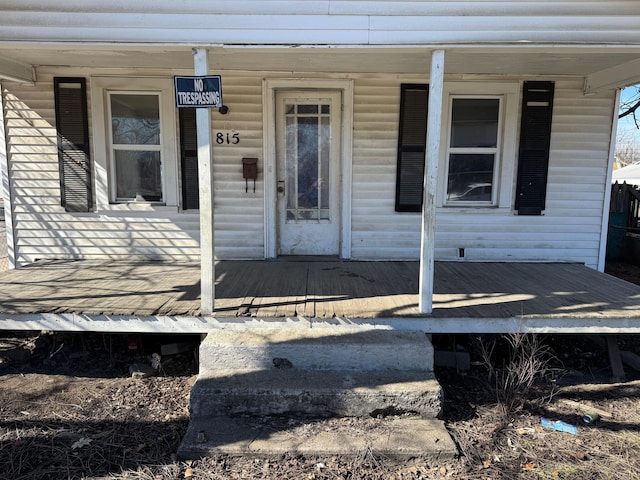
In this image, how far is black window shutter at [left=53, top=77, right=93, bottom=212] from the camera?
17.0 ft

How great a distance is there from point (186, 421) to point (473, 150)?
434 cm

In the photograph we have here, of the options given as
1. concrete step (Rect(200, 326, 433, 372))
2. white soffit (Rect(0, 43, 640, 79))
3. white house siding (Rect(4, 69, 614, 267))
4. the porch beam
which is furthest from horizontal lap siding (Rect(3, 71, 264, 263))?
the porch beam

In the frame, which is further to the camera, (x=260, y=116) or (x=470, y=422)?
(x=260, y=116)

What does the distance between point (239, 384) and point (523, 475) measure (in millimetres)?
1887

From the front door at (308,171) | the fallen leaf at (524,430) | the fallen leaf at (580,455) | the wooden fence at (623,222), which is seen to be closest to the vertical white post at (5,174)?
the front door at (308,171)

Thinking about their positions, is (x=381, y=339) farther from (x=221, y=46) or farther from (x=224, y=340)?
(x=221, y=46)

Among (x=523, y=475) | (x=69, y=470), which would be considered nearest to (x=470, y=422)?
(x=523, y=475)

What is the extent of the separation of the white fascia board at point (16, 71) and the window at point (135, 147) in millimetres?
873

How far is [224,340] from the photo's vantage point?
A: 339 centimetres

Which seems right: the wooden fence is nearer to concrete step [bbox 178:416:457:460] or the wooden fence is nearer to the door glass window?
the door glass window

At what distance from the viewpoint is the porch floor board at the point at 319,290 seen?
12.2 feet

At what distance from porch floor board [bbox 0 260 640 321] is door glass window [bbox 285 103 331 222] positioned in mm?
705

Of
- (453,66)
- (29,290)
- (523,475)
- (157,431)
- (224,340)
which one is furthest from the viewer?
(453,66)

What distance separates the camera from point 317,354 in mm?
3348
